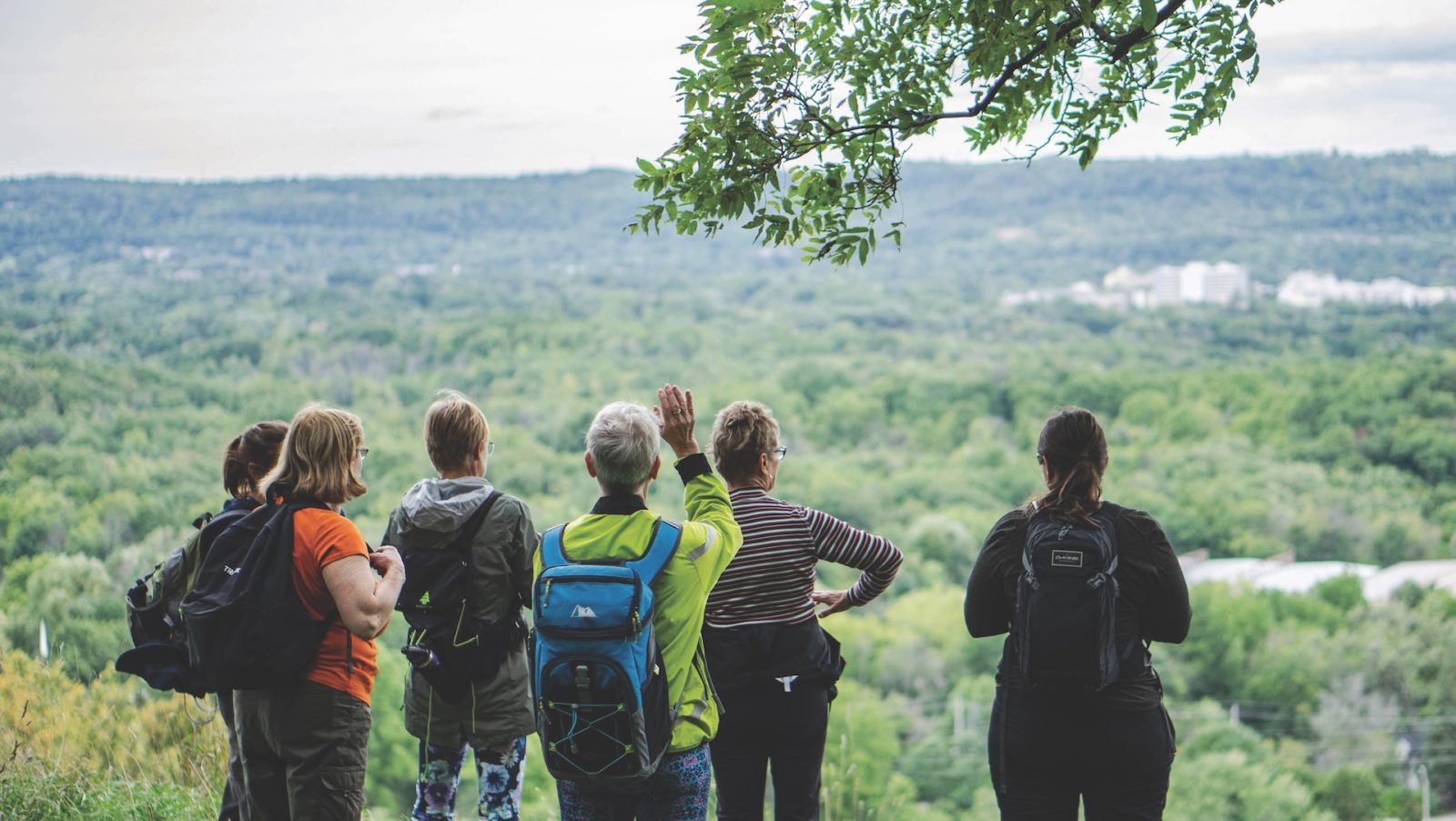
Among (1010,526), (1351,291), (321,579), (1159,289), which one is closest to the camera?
(321,579)

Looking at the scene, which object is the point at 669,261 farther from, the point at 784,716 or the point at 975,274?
the point at 784,716

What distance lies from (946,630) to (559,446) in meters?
29.0

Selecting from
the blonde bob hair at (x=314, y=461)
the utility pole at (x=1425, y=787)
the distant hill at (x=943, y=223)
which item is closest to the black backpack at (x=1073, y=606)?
the blonde bob hair at (x=314, y=461)

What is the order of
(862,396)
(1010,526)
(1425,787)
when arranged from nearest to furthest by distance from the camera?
1. (1010,526)
2. (1425,787)
3. (862,396)

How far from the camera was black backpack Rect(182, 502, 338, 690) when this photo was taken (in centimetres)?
288

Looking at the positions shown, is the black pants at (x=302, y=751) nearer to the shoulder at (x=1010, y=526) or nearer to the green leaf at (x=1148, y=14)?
the shoulder at (x=1010, y=526)

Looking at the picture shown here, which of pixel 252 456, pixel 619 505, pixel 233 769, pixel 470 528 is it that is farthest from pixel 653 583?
pixel 233 769

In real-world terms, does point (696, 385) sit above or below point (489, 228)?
below

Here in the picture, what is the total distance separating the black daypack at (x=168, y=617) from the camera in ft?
10.5

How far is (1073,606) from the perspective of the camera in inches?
115

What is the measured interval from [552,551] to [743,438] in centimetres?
68

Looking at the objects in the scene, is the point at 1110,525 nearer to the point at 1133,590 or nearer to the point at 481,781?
the point at 1133,590

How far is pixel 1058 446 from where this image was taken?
304cm

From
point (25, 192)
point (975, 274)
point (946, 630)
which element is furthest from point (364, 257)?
point (946, 630)
